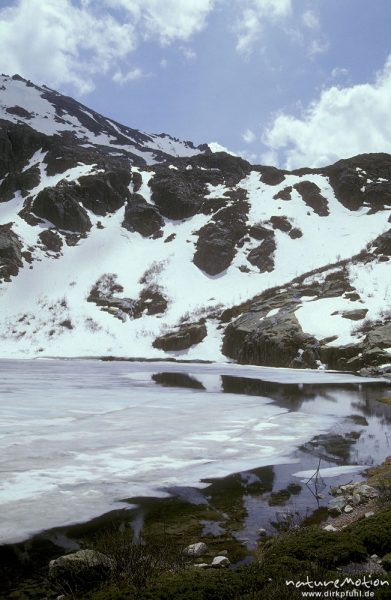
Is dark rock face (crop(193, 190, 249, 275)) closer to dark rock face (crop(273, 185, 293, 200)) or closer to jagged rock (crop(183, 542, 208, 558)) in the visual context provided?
dark rock face (crop(273, 185, 293, 200))

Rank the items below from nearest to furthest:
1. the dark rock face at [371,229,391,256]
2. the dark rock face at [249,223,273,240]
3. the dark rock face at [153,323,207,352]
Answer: the dark rock face at [153,323,207,352], the dark rock face at [371,229,391,256], the dark rock face at [249,223,273,240]

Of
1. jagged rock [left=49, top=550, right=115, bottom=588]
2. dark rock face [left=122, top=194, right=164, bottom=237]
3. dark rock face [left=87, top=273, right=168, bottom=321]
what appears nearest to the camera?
jagged rock [left=49, top=550, right=115, bottom=588]

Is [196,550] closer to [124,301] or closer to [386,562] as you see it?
[386,562]

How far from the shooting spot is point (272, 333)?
4609 cm

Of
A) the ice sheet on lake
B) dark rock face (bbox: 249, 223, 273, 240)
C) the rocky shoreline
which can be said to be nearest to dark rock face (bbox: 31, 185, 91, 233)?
dark rock face (bbox: 249, 223, 273, 240)

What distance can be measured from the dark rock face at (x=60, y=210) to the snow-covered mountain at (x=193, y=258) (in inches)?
8.5

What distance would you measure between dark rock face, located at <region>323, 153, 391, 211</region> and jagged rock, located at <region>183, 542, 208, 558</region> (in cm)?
8882

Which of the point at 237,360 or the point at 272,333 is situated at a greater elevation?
the point at 272,333

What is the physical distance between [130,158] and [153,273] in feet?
251

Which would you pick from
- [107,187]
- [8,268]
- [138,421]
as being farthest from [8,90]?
[138,421]

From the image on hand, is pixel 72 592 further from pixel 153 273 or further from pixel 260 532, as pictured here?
pixel 153 273

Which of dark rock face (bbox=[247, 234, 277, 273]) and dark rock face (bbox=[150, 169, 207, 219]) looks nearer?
dark rock face (bbox=[247, 234, 277, 273])

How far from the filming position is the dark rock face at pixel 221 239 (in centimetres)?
7731

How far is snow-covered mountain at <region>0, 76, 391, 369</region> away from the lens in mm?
49375
